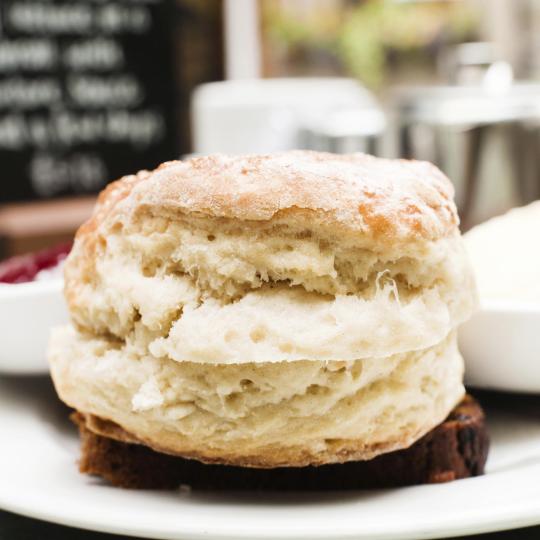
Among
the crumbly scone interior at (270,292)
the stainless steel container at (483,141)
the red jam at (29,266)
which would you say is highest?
the crumbly scone interior at (270,292)

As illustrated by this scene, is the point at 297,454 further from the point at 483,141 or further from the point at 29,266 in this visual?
the point at 483,141

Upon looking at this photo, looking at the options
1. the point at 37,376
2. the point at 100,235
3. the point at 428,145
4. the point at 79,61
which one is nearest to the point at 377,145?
the point at 428,145

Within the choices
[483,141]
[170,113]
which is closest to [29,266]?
[170,113]

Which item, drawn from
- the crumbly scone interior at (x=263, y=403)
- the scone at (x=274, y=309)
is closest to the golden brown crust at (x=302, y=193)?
the scone at (x=274, y=309)

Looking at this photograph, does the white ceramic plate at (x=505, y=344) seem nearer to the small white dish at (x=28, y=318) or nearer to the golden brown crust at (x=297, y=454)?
the golden brown crust at (x=297, y=454)

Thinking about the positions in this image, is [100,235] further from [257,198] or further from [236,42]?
[236,42]

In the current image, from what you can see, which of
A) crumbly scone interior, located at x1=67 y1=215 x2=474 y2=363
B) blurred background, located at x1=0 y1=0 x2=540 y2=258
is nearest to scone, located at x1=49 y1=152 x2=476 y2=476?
crumbly scone interior, located at x1=67 y1=215 x2=474 y2=363
